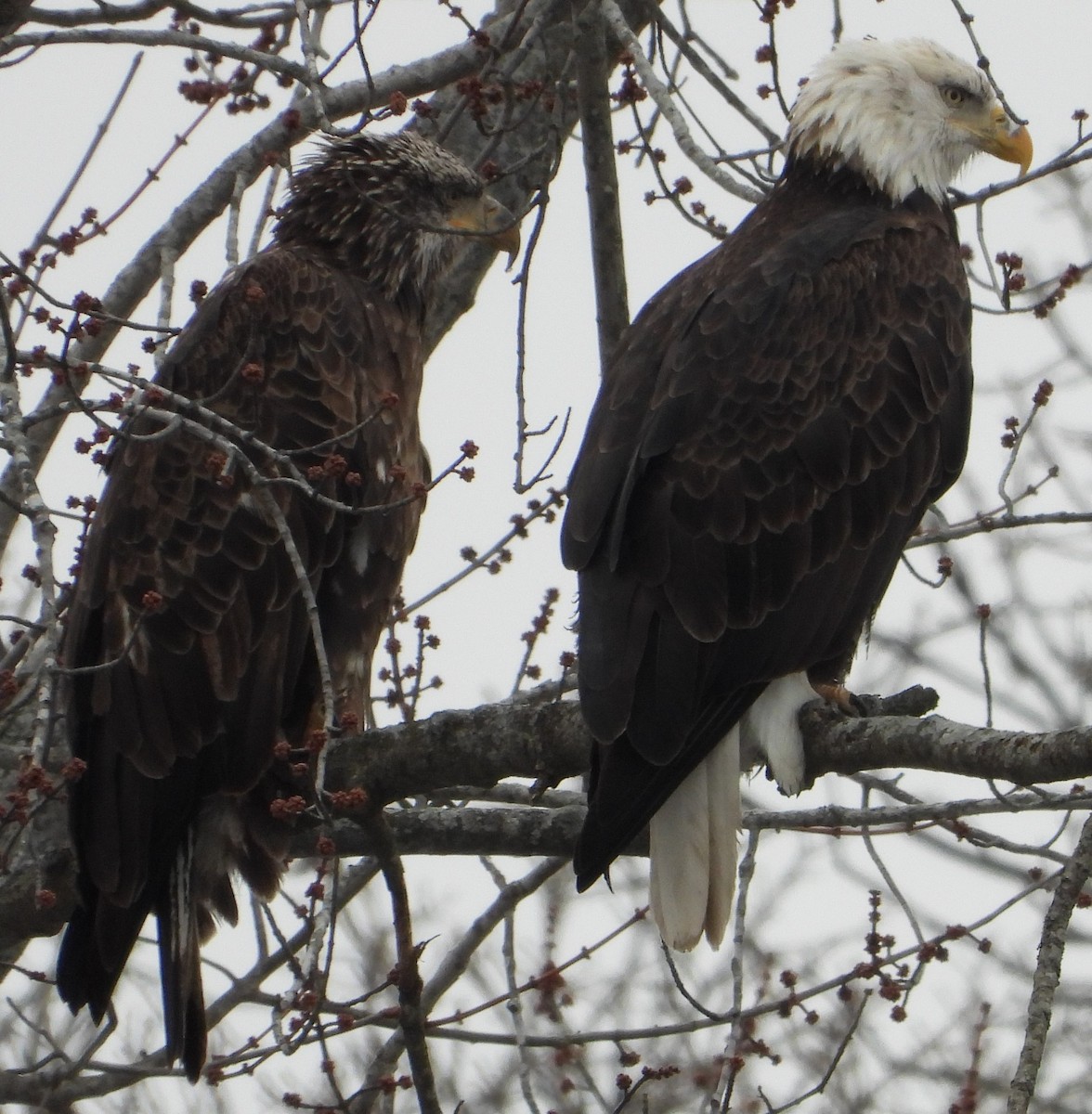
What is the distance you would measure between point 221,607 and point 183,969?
0.90m

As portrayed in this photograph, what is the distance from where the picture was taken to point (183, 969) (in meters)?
4.74

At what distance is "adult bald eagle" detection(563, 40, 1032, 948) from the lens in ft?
14.2

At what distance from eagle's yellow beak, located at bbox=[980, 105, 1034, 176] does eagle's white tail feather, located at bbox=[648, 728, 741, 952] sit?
2177 millimetres

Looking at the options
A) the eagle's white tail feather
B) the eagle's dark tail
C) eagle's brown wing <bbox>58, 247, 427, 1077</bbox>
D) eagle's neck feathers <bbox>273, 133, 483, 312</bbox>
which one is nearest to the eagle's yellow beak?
eagle's neck feathers <bbox>273, 133, 483, 312</bbox>

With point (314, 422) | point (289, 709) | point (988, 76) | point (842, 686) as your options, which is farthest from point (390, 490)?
point (988, 76)

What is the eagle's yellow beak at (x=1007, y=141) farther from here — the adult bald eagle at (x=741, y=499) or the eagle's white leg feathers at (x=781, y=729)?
the eagle's white leg feathers at (x=781, y=729)

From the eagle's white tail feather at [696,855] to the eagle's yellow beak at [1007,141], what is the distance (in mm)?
2177

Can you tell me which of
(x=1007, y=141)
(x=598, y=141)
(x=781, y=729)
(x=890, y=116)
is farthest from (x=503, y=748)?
(x=1007, y=141)

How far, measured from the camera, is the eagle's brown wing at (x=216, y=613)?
15.3 feet

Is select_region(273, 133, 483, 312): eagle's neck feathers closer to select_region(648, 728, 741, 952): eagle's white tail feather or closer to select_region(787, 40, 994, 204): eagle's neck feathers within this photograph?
select_region(787, 40, 994, 204): eagle's neck feathers

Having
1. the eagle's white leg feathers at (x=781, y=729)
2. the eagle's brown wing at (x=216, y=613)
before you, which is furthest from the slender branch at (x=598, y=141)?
the eagle's white leg feathers at (x=781, y=729)

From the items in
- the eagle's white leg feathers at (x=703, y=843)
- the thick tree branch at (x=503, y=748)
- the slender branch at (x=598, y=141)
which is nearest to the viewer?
the thick tree branch at (x=503, y=748)

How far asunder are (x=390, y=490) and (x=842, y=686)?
4.24ft

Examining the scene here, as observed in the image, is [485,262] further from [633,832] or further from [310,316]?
[633,832]
